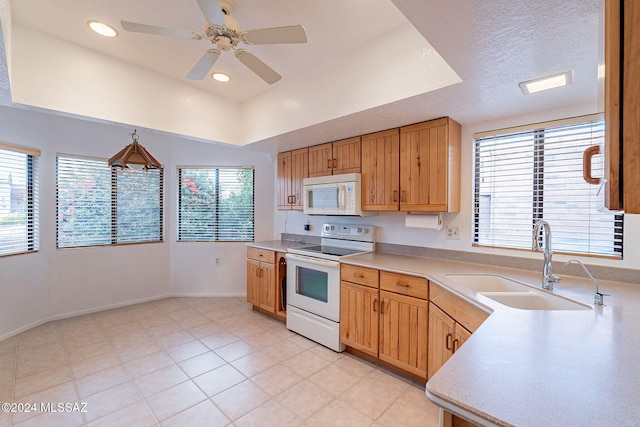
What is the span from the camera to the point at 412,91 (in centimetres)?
183

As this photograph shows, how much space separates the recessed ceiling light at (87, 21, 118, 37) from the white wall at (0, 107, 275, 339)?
1415 millimetres

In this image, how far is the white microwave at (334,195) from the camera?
2736 mm

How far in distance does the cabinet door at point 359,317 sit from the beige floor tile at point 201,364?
3.78 feet

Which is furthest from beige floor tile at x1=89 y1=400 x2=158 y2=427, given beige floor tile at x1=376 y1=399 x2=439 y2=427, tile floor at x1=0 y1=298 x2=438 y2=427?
beige floor tile at x1=376 y1=399 x2=439 y2=427

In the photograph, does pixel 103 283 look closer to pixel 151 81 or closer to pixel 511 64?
pixel 151 81

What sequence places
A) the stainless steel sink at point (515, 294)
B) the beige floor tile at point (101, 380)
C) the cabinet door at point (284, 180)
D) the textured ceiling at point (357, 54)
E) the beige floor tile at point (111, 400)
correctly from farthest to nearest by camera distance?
the cabinet door at point (284, 180) < the beige floor tile at point (101, 380) < the beige floor tile at point (111, 400) < the stainless steel sink at point (515, 294) < the textured ceiling at point (357, 54)

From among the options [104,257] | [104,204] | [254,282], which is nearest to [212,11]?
[254,282]

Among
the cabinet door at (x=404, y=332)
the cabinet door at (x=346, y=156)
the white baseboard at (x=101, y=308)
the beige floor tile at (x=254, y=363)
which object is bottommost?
the beige floor tile at (x=254, y=363)

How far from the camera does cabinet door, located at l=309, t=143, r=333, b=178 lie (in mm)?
3037

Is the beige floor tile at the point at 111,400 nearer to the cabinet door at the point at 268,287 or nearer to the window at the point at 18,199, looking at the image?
A: the cabinet door at the point at 268,287

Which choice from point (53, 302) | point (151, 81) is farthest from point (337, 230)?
point (53, 302)

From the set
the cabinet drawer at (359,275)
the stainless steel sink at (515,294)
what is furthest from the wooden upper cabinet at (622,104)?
the cabinet drawer at (359,275)

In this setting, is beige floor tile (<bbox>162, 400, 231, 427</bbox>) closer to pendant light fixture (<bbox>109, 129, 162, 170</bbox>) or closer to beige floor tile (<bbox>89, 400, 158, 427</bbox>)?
beige floor tile (<bbox>89, 400, 158, 427</bbox>)

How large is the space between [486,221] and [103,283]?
15.2 ft
